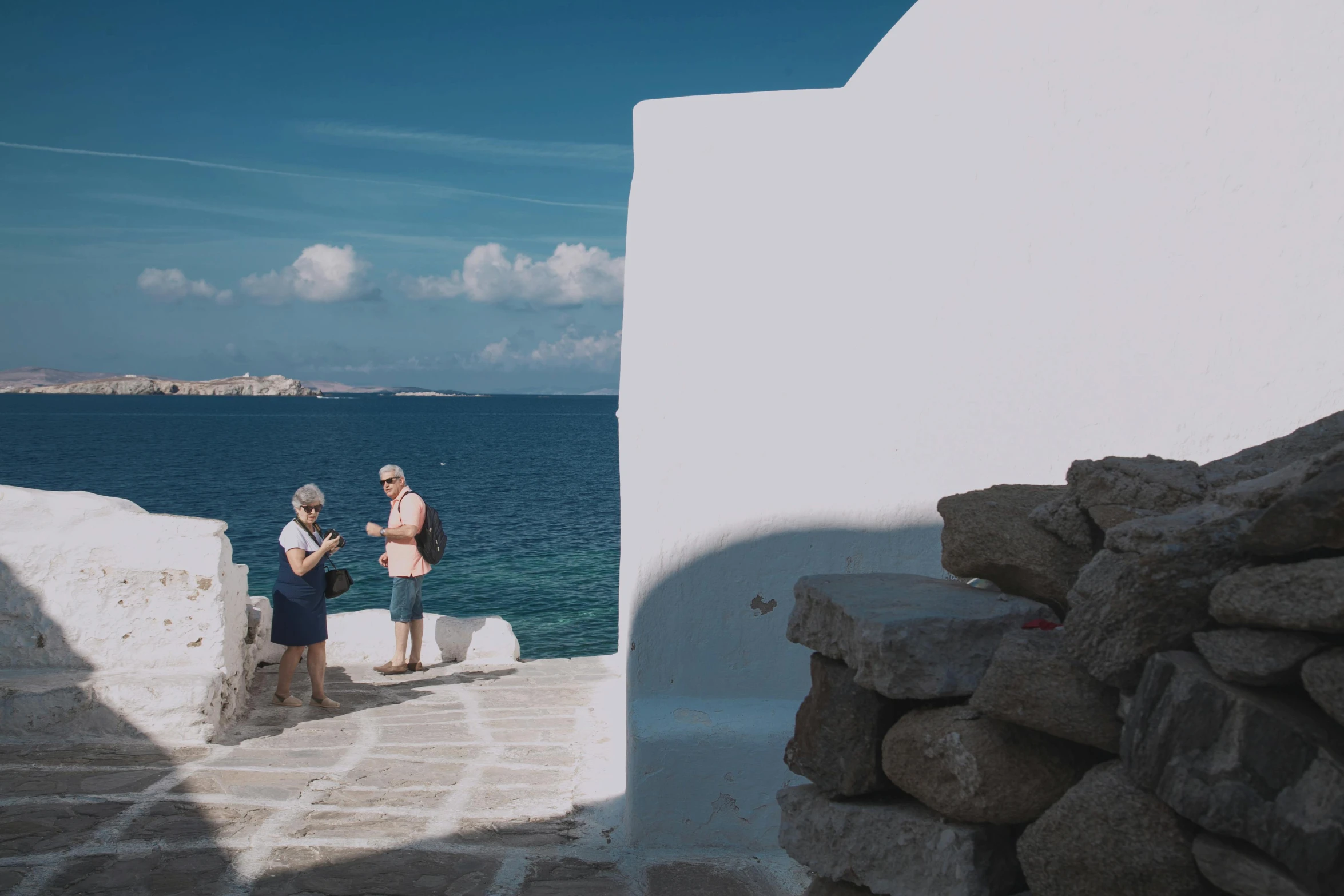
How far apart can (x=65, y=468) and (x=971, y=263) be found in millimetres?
57459

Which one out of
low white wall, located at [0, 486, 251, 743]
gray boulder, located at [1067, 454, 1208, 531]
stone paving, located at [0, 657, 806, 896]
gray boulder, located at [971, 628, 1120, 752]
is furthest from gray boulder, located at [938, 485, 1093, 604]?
low white wall, located at [0, 486, 251, 743]

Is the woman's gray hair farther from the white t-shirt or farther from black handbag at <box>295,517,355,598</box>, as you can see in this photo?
black handbag at <box>295,517,355,598</box>

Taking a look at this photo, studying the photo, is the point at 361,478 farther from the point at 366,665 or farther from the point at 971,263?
the point at 971,263

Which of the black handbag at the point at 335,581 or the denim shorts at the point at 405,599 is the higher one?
the black handbag at the point at 335,581

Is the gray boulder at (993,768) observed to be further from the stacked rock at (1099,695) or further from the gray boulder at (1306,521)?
the gray boulder at (1306,521)

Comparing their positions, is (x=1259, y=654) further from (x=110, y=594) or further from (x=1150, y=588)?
(x=110, y=594)

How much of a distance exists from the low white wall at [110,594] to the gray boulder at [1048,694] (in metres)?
4.70

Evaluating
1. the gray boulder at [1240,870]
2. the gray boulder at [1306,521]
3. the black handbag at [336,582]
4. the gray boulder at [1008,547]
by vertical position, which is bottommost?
the black handbag at [336,582]

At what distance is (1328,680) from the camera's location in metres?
1.76

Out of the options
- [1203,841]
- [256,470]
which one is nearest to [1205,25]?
[1203,841]

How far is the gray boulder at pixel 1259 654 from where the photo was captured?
183 cm

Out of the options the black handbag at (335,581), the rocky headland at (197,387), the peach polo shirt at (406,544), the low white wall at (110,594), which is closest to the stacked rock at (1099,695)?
the low white wall at (110,594)

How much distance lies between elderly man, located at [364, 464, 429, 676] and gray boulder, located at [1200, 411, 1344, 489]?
602cm

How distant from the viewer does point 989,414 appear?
420 centimetres
